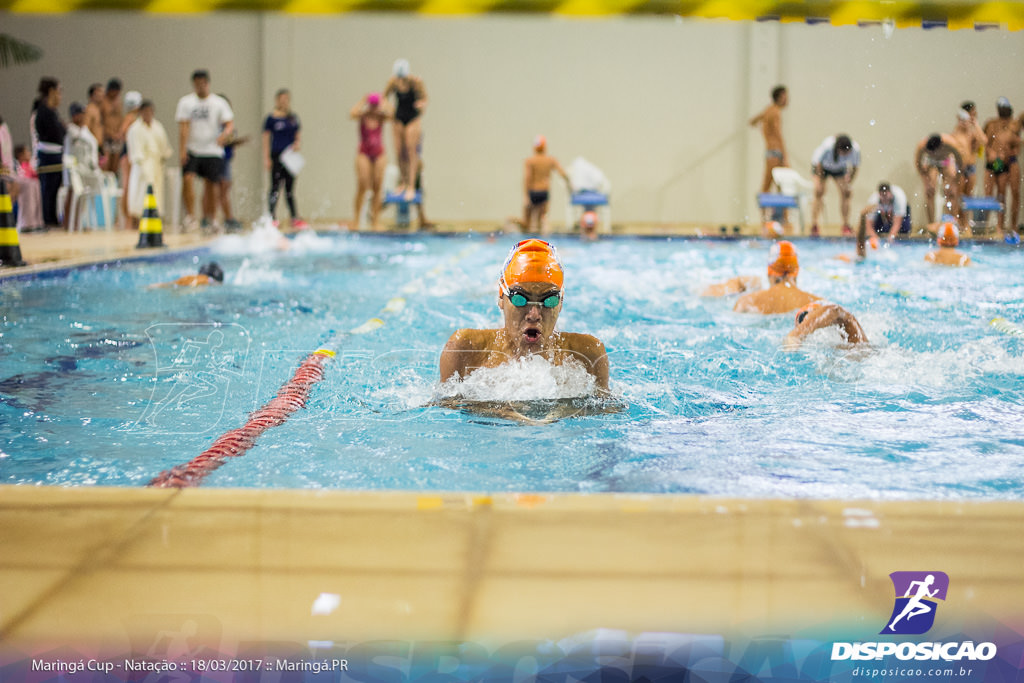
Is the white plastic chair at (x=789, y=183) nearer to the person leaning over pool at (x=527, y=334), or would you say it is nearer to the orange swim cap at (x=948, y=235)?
the orange swim cap at (x=948, y=235)

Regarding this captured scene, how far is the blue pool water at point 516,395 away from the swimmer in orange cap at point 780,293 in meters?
0.14

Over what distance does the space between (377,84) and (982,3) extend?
13.7 m

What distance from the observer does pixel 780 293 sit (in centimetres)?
603

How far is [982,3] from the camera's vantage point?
358 centimetres

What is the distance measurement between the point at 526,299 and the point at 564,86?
13.8 metres

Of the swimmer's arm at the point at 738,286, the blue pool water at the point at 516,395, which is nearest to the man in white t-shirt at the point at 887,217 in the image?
the blue pool water at the point at 516,395

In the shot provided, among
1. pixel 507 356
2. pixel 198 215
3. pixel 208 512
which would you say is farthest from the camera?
pixel 198 215

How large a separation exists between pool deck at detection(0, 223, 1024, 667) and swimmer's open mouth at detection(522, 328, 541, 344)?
143cm

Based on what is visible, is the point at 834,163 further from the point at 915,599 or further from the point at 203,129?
the point at 915,599

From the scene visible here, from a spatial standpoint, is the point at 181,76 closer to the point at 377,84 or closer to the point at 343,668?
the point at 377,84

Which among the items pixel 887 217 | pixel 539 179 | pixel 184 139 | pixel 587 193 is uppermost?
pixel 184 139

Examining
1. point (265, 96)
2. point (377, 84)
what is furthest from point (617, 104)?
point (265, 96)

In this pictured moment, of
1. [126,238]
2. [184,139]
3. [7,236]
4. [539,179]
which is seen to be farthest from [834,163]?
[7,236]

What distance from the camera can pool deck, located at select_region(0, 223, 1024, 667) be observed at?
158 centimetres
